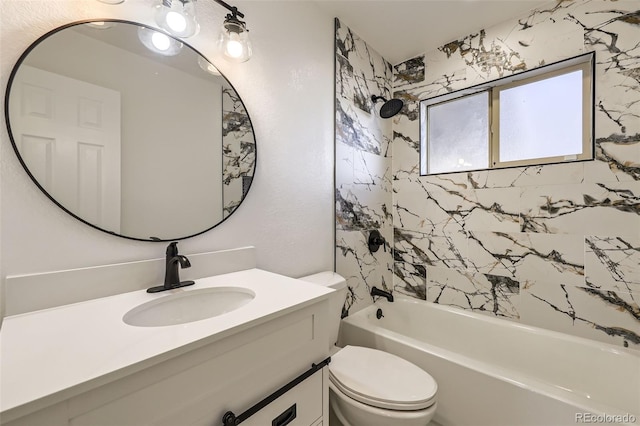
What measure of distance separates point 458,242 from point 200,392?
2.00 metres

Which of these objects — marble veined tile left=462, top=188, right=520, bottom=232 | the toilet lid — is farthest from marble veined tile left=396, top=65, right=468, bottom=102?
the toilet lid

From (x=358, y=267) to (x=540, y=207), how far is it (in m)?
1.30

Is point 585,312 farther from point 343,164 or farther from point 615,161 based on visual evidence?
point 343,164

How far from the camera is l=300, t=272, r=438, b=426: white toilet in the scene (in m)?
1.06

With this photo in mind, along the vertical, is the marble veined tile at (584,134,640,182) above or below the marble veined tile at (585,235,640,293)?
above

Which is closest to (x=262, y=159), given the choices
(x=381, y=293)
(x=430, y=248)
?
(x=381, y=293)

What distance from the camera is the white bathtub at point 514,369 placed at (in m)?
1.11

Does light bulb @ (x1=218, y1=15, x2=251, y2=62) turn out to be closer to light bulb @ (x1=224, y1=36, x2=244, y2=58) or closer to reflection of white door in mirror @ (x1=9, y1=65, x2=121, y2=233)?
light bulb @ (x1=224, y1=36, x2=244, y2=58)

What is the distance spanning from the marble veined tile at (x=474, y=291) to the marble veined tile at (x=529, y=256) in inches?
2.8

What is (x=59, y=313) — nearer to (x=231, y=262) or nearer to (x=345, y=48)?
(x=231, y=262)

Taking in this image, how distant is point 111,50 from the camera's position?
0.92m

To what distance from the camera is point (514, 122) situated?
193 centimetres

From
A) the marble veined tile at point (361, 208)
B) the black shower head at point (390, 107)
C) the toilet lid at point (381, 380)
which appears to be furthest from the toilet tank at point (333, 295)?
the black shower head at point (390, 107)

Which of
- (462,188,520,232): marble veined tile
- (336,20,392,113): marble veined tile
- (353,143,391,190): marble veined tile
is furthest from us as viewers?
(353,143,391,190): marble veined tile
